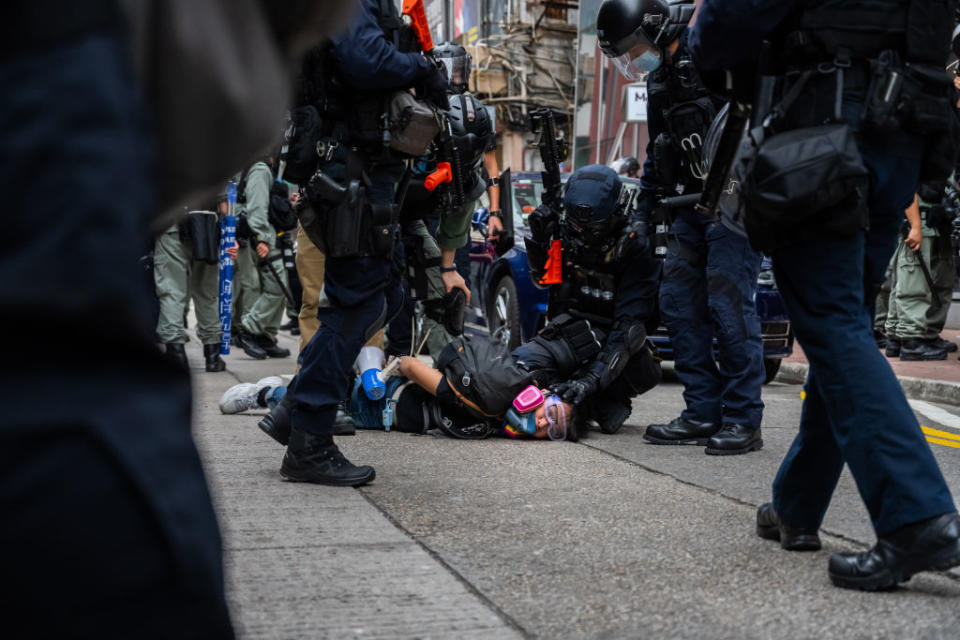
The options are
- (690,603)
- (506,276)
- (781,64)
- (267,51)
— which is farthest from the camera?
(506,276)

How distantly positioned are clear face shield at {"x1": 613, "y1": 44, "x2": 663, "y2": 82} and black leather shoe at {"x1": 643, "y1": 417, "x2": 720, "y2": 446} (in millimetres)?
1703

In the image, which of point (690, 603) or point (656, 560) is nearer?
point (690, 603)

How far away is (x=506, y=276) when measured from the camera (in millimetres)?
9320

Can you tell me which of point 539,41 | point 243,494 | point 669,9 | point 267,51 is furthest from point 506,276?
point 539,41

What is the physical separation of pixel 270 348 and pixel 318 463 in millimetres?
6655

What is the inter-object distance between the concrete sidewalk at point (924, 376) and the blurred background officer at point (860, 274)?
368cm

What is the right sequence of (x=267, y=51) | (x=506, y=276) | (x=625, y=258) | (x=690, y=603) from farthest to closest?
(x=506, y=276), (x=625, y=258), (x=690, y=603), (x=267, y=51)

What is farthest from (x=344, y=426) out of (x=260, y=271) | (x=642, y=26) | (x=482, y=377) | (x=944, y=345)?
(x=944, y=345)

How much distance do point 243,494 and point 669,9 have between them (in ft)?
9.63

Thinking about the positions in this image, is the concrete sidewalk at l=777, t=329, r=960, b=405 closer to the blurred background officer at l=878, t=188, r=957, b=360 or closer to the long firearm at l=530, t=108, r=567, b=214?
the blurred background officer at l=878, t=188, r=957, b=360

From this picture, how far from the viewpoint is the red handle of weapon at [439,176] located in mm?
6223

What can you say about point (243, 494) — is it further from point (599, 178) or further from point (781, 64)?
point (599, 178)

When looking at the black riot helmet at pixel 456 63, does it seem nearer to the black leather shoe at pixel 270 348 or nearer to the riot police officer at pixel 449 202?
the riot police officer at pixel 449 202

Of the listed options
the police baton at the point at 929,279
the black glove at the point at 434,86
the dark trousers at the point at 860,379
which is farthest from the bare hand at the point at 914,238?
the dark trousers at the point at 860,379
